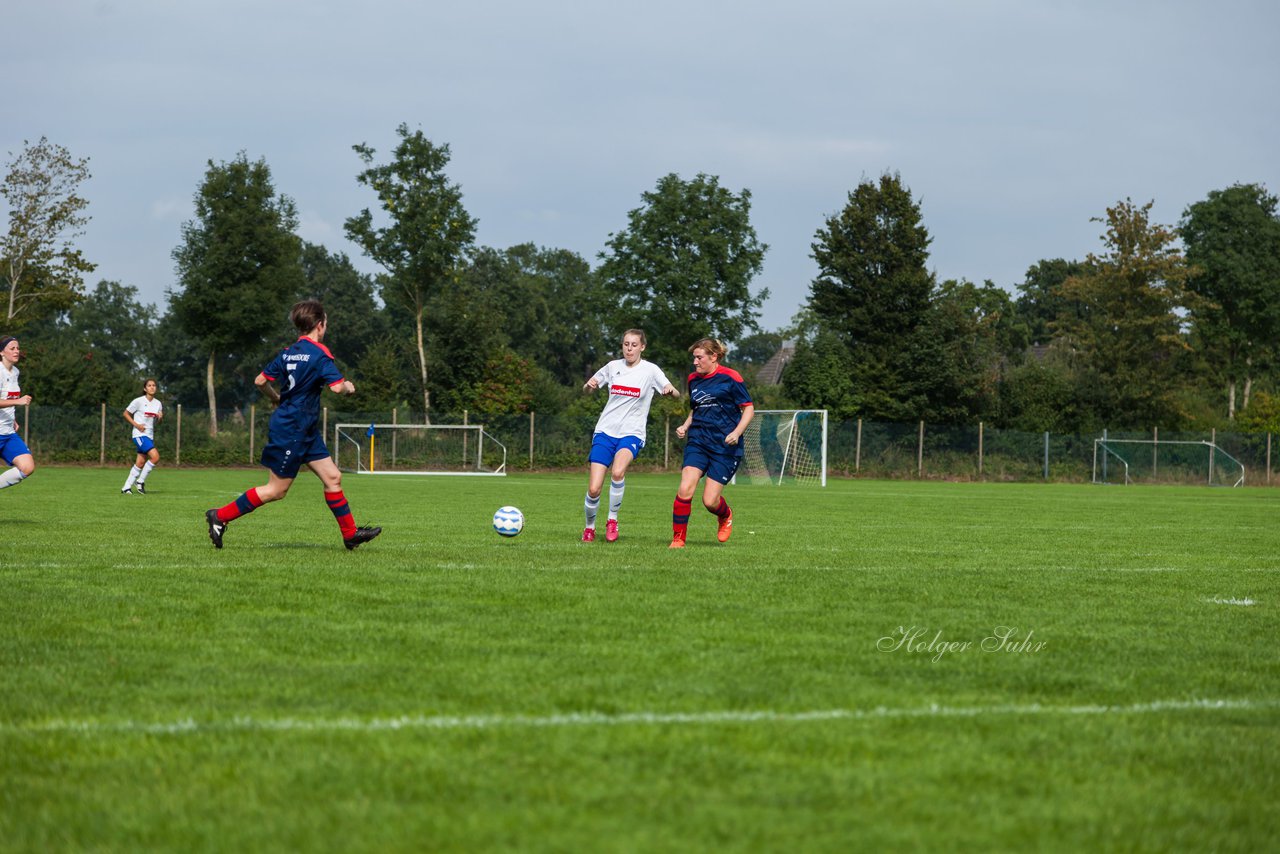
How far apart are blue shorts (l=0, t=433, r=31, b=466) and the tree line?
1176 inches

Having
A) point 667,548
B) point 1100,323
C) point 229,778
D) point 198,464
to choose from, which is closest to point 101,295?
point 198,464

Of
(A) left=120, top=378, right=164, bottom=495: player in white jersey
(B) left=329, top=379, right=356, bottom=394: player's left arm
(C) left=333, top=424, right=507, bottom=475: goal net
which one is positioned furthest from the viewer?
(C) left=333, top=424, right=507, bottom=475: goal net

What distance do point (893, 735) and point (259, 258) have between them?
4869 cm

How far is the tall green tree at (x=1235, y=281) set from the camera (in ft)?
223

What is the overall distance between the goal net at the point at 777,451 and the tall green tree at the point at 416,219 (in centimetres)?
1640

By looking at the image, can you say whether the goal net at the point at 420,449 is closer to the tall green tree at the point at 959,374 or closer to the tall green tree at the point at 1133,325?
the tall green tree at the point at 959,374

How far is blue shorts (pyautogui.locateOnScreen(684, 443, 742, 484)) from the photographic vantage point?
12172mm

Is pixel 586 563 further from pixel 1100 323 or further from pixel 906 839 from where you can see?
pixel 1100 323

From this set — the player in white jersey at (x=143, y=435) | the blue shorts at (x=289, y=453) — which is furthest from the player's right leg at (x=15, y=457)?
the player in white jersey at (x=143, y=435)

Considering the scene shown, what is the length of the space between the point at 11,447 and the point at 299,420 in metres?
5.60

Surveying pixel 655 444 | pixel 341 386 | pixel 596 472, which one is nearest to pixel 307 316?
pixel 341 386

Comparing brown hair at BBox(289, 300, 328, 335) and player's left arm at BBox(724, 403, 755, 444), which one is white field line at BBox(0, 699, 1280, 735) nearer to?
brown hair at BBox(289, 300, 328, 335)

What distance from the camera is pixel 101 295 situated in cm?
10381

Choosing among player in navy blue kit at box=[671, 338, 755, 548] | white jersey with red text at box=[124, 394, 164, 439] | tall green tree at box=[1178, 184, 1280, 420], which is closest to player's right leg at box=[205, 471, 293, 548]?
player in navy blue kit at box=[671, 338, 755, 548]
